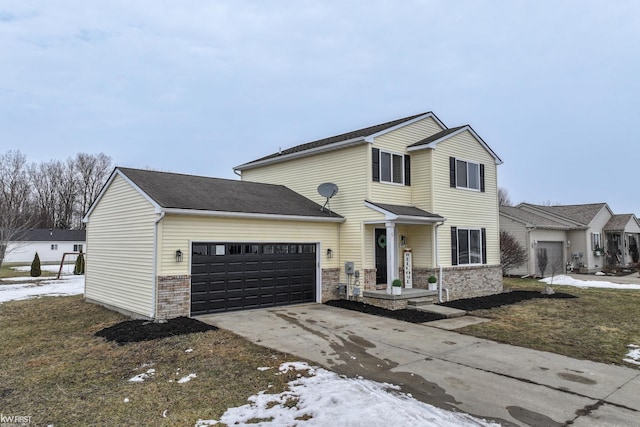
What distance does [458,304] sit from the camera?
1298 centimetres

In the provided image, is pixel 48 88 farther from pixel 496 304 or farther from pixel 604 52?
pixel 604 52

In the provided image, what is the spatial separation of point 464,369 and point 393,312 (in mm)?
4934

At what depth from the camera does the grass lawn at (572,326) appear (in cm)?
790

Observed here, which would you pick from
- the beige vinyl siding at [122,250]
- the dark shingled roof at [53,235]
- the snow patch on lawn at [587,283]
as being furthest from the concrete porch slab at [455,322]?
the dark shingled roof at [53,235]

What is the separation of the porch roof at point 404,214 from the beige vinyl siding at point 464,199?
673 millimetres

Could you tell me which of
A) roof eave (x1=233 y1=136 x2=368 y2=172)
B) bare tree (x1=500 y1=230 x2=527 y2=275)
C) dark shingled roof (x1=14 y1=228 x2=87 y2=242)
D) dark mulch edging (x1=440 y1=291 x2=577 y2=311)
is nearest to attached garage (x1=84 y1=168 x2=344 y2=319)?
roof eave (x1=233 y1=136 x2=368 y2=172)

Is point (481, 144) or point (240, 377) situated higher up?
point (481, 144)

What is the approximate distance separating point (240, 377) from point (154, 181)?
765 centimetres

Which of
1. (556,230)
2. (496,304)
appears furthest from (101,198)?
(556,230)

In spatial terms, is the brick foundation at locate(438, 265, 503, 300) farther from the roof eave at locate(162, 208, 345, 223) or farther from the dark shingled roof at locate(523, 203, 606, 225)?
the dark shingled roof at locate(523, 203, 606, 225)

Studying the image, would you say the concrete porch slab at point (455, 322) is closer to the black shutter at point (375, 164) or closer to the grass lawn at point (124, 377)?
the grass lawn at point (124, 377)

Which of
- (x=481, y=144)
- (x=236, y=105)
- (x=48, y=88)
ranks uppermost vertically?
(x=236, y=105)

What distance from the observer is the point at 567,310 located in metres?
12.2

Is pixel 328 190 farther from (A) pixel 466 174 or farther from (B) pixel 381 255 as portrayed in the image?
(A) pixel 466 174
